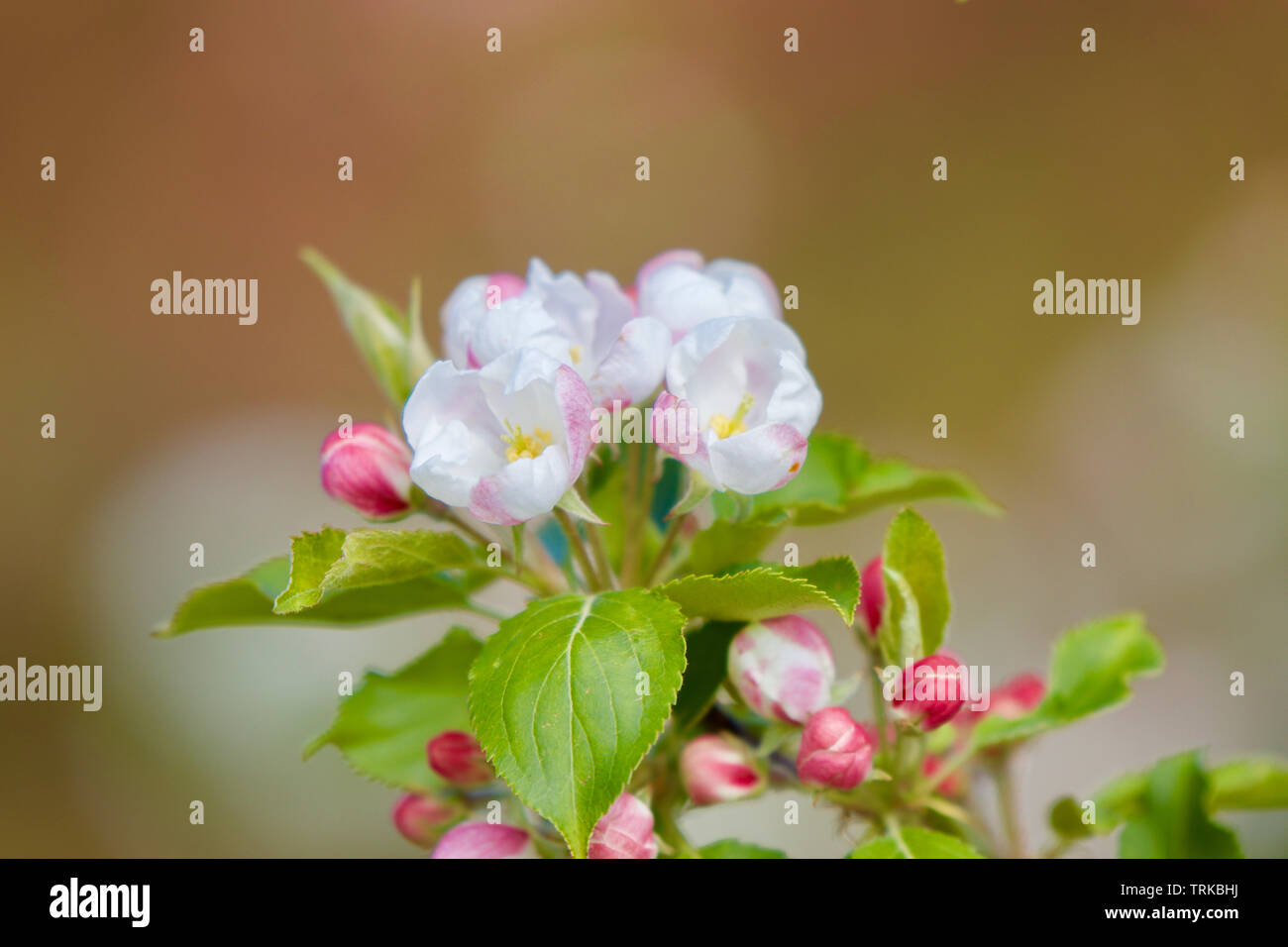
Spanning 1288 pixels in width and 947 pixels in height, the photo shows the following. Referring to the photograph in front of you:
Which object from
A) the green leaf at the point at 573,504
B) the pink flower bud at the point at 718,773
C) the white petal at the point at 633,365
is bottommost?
the pink flower bud at the point at 718,773

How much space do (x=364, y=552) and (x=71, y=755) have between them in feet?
7.79

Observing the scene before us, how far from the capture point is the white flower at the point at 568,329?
2.19ft

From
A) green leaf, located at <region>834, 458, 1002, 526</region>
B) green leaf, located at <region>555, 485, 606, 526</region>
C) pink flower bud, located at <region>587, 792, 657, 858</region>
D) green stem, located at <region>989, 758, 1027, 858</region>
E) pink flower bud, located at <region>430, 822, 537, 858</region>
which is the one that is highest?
green leaf, located at <region>834, 458, 1002, 526</region>

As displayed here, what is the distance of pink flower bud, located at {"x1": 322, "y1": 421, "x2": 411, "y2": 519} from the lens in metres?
0.71

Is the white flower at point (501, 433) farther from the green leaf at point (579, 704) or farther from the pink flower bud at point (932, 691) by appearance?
the pink flower bud at point (932, 691)

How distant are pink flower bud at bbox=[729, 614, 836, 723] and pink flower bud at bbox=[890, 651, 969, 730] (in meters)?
0.05

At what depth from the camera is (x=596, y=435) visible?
672 mm

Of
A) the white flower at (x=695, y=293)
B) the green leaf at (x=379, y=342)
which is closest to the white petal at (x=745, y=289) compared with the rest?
the white flower at (x=695, y=293)

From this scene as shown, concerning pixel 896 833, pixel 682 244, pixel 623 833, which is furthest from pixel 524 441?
pixel 682 244

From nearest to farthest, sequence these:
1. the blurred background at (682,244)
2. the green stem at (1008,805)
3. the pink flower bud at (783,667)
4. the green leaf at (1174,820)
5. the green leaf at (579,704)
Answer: the green leaf at (579,704) → the pink flower bud at (783,667) → the green leaf at (1174,820) → the green stem at (1008,805) → the blurred background at (682,244)

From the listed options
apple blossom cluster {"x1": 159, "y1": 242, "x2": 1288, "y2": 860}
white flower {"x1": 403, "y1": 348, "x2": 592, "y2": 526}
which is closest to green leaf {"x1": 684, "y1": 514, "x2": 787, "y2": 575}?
apple blossom cluster {"x1": 159, "y1": 242, "x2": 1288, "y2": 860}

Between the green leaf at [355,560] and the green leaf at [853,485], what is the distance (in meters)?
0.22

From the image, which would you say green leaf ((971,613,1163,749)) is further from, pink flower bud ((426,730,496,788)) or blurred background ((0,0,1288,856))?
blurred background ((0,0,1288,856))
